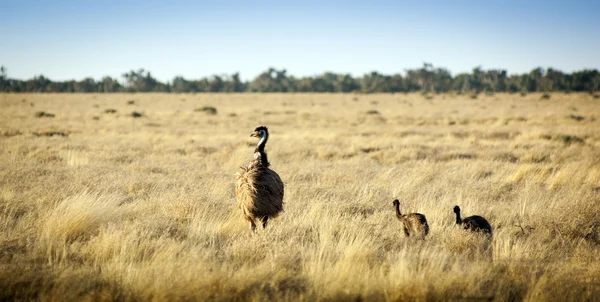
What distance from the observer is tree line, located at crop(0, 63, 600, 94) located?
76062mm

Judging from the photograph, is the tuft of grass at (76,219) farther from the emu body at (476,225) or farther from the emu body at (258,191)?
the emu body at (476,225)

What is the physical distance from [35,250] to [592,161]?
509 inches

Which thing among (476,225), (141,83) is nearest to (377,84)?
(141,83)

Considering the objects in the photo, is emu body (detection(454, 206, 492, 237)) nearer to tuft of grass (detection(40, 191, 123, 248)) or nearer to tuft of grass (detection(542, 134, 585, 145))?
tuft of grass (detection(40, 191, 123, 248))

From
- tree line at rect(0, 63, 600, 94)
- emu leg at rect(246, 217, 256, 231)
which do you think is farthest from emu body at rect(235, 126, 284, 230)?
tree line at rect(0, 63, 600, 94)

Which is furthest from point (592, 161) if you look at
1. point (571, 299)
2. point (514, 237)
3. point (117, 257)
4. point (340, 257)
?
point (117, 257)

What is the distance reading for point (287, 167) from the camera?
1066 cm

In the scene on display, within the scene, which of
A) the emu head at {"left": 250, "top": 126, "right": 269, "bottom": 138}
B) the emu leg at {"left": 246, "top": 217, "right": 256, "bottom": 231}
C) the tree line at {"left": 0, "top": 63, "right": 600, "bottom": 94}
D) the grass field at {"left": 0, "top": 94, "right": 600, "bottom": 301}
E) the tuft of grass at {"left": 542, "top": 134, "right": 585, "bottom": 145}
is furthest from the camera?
the tree line at {"left": 0, "top": 63, "right": 600, "bottom": 94}

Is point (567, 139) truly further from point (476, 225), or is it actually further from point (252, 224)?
point (252, 224)

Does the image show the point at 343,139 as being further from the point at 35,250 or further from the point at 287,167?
the point at 35,250

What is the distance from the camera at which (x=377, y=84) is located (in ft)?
281

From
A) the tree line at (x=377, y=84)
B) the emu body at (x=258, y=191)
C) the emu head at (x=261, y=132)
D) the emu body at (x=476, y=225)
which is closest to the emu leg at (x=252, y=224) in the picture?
the emu body at (x=258, y=191)

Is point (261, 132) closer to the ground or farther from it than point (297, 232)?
farther from it

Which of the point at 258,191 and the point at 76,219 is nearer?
the point at 258,191
